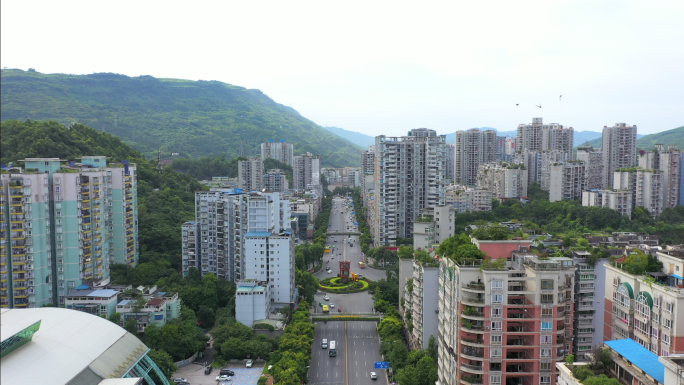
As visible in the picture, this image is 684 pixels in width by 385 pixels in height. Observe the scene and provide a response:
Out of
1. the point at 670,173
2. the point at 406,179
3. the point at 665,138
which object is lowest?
the point at 406,179

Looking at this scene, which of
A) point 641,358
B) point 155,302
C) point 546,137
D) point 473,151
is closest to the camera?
point 641,358

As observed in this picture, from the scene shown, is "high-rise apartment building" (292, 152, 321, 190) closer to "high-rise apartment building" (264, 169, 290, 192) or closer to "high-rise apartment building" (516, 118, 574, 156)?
"high-rise apartment building" (264, 169, 290, 192)

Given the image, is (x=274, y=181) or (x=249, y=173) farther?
(x=249, y=173)

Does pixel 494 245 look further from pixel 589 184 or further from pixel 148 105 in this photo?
pixel 148 105

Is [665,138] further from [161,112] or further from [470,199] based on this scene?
[161,112]

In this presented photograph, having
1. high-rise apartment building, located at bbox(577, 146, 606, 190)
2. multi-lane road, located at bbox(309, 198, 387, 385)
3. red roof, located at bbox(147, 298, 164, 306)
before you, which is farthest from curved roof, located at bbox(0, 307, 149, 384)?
high-rise apartment building, located at bbox(577, 146, 606, 190)

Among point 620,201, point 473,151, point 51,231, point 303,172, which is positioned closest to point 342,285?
point 51,231

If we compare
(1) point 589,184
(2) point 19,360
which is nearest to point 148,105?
(1) point 589,184
